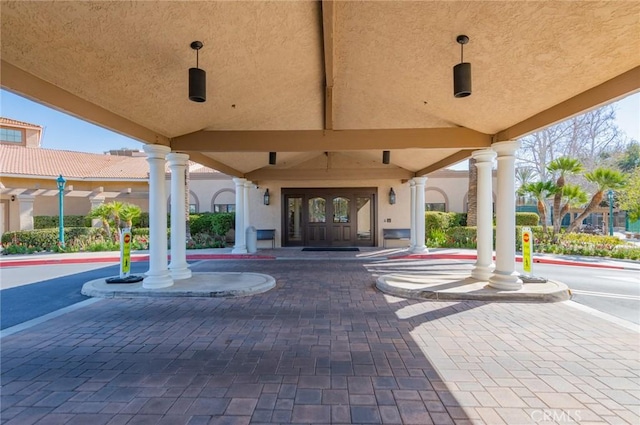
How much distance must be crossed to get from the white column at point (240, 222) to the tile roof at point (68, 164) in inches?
324

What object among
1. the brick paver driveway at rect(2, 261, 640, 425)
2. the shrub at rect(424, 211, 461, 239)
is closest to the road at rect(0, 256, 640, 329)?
the brick paver driveway at rect(2, 261, 640, 425)

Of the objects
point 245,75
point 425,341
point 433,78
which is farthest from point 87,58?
point 425,341

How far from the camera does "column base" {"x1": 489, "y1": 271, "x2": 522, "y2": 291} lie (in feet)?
20.4

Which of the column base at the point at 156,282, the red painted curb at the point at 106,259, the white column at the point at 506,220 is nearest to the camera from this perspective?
the white column at the point at 506,220

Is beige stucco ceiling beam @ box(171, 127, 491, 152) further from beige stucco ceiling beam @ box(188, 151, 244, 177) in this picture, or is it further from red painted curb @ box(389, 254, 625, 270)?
red painted curb @ box(389, 254, 625, 270)

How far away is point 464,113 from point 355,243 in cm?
918

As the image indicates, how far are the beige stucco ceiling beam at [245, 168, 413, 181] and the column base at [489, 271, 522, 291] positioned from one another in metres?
7.07

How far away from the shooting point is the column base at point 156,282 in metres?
6.53

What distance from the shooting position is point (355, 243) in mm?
14453

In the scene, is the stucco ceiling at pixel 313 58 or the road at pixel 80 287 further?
the road at pixel 80 287

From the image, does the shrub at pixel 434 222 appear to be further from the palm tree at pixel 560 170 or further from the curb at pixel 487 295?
the curb at pixel 487 295

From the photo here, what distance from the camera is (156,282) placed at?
6.57 metres

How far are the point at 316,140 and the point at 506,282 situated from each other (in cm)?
492

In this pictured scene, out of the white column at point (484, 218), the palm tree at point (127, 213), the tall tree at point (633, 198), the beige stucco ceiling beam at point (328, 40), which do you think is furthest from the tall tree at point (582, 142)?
the palm tree at point (127, 213)
